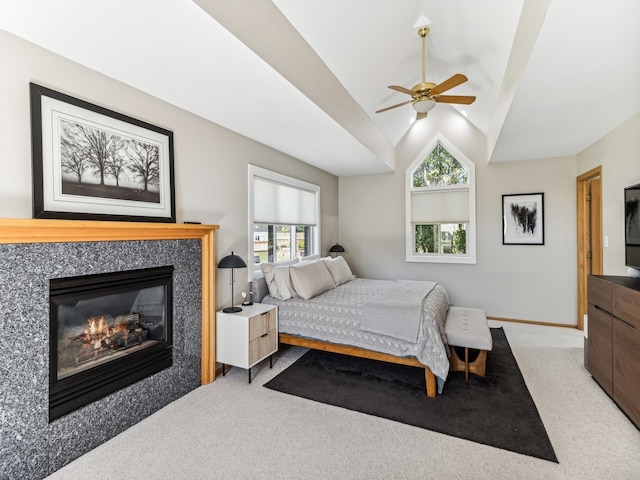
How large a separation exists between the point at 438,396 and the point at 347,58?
319 centimetres

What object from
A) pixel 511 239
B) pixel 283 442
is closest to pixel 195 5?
pixel 283 442

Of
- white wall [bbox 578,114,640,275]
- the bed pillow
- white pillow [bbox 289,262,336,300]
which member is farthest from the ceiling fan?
the bed pillow

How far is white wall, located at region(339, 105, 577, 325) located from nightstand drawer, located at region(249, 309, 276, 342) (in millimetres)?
2961

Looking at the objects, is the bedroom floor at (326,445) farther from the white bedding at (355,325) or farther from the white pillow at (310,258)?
the white pillow at (310,258)

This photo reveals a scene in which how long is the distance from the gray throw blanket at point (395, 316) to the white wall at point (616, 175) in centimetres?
220

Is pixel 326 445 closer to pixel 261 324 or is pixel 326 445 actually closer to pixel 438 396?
pixel 438 396

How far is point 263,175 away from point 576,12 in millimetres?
3012

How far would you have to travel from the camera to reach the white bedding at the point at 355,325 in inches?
104

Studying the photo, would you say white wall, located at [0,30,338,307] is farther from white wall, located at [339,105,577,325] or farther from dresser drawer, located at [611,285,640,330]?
dresser drawer, located at [611,285,640,330]

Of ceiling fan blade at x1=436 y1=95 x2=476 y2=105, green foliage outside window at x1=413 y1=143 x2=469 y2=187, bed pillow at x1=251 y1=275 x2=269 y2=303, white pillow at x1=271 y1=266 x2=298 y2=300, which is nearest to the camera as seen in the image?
ceiling fan blade at x1=436 y1=95 x2=476 y2=105

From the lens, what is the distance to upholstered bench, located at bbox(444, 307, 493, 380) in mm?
2758

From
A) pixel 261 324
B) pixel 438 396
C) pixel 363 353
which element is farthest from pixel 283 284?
pixel 438 396

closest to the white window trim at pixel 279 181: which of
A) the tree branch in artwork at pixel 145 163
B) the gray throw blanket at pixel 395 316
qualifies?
the tree branch in artwork at pixel 145 163

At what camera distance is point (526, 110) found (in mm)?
2812
